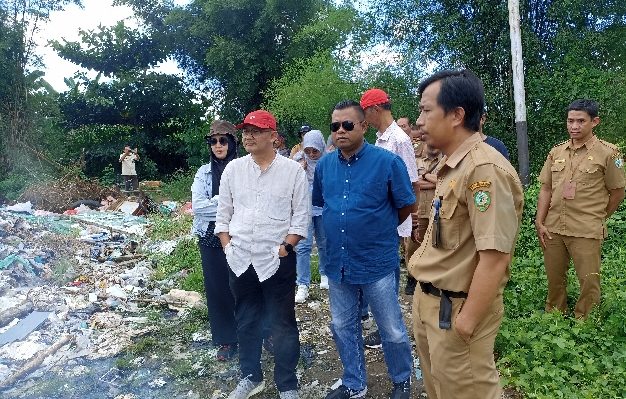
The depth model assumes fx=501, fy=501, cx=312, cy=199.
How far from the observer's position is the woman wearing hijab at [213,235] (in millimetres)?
3910

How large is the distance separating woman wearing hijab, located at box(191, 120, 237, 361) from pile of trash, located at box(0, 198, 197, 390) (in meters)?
1.05

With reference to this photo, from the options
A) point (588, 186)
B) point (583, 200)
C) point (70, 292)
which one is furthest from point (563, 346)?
point (70, 292)

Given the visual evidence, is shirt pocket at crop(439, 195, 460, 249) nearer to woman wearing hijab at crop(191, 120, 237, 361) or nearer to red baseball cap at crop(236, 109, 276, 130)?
red baseball cap at crop(236, 109, 276, 130)

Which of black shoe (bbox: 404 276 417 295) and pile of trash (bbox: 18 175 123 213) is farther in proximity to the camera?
pile of trash (bbox: 18 175 123 213)

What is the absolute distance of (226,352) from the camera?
4.15 metres

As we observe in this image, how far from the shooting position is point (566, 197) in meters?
4.15

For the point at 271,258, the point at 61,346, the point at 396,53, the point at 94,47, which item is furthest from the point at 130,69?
the point at 271,258

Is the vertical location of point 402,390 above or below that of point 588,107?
below

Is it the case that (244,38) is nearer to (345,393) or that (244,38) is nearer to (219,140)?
(219,140)

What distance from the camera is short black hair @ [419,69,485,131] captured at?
196 centimetres

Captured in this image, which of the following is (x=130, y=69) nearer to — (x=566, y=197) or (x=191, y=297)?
(x=191, y=297)

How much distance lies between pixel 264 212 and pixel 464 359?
161 centimetres

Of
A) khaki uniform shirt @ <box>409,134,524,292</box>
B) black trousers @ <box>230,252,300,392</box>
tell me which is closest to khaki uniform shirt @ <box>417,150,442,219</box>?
black trousers @ <box>230,252,300,392</box>

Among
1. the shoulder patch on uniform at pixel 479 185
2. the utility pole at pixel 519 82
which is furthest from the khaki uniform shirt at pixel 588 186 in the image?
the utility pole at pixel 519 82
